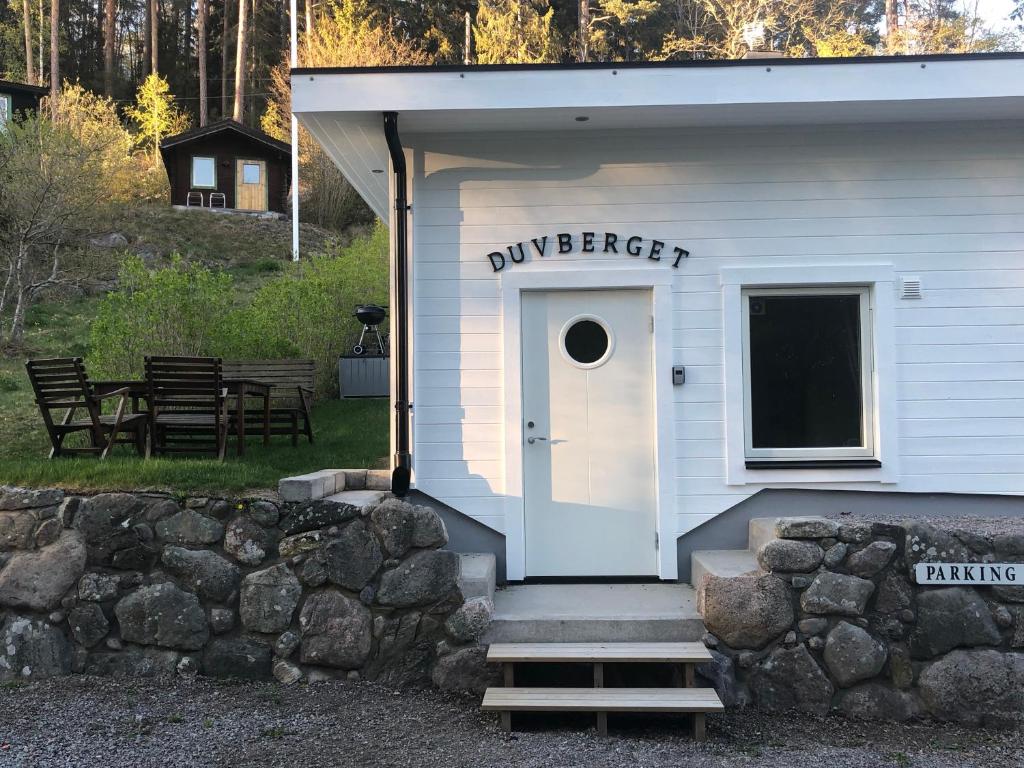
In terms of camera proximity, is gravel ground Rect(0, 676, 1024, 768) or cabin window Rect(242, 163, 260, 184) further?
cabin window Rect(242, 163, 260, 184)

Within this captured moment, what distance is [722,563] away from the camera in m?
4.95

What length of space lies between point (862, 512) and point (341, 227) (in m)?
22.3

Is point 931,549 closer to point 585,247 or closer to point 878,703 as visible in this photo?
point 878,703

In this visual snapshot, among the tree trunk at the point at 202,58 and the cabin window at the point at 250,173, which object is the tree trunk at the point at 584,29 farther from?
the tree trunk at the point at 202,58

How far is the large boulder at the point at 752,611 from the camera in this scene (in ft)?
15.0

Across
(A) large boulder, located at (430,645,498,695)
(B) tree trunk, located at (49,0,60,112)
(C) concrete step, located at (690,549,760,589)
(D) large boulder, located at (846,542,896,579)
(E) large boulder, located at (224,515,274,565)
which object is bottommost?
(A) large boulder, located at (430,645,498,695)

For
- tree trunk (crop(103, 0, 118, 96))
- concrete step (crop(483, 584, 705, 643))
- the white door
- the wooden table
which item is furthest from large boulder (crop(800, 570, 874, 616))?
tree trunk (crop(103, 0, 118, 96))

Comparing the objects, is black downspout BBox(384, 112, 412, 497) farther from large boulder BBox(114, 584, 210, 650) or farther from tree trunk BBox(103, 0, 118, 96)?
tree trunk BBox(103, 0, 118, 96)

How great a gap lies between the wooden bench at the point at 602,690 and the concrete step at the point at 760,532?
0.80 m

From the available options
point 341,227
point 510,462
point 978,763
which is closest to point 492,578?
point 510,462

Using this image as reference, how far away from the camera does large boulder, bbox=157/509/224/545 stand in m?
4.74

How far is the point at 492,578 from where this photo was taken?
507 cm

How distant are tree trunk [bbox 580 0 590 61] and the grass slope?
9463 millimetres

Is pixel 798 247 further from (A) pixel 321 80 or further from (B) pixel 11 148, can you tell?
(B) pixel 11 148
